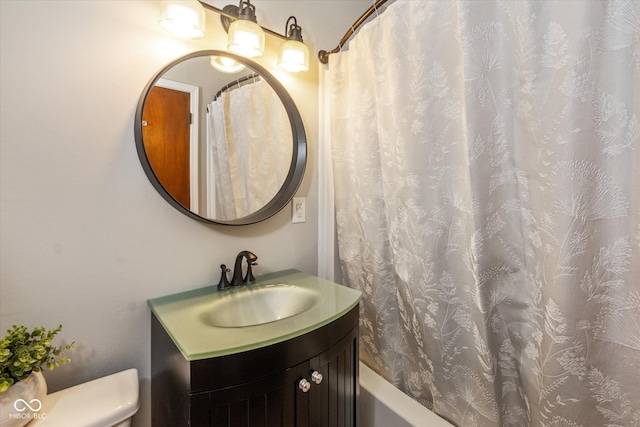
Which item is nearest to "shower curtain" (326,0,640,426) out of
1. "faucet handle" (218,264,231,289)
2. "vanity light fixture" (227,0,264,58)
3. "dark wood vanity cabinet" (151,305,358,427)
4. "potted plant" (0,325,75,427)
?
"dark wood vanity cabinet" (151,305,358,427)

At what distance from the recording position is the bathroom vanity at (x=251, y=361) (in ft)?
2.30

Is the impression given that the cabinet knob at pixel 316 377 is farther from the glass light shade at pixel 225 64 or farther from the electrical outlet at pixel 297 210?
the glass light shade at pixel 225 64

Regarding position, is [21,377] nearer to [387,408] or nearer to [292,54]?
[387,408]

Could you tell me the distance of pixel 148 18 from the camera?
1000mm

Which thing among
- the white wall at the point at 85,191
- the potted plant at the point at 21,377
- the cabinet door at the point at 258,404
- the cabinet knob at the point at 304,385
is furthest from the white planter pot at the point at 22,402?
the cabinet knob at the point at 304,385

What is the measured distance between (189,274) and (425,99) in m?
1.07

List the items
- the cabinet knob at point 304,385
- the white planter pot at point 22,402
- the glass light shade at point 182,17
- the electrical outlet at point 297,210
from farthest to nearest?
the electrical outlet at point 297,210
the glass light shade at point 182,17
the cabinet knob at point 304,385
the white planter pot at point 22,402

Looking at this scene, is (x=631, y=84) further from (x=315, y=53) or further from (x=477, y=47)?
(x=315, y=53)

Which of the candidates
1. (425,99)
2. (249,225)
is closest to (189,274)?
(249,225)

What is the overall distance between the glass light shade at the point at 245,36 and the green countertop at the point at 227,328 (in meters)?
0.91

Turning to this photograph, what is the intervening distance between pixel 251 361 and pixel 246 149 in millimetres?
853

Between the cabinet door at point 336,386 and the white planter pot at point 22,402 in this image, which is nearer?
Result: the white planter pot at point 22,402

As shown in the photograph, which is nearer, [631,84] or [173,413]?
[631,84]

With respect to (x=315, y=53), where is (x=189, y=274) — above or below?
below
